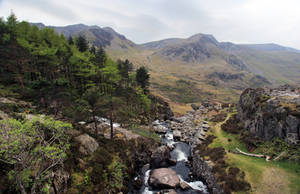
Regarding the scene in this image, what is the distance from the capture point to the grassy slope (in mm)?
18823

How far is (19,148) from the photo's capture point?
1169 centimetres

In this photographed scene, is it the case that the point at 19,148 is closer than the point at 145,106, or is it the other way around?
the point at 19,148

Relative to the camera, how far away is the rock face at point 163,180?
2481 cm

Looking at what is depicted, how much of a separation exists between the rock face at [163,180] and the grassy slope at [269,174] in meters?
10.5

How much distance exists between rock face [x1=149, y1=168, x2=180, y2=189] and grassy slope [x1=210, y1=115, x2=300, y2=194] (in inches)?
413

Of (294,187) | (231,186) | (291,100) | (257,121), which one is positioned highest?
(291,100)

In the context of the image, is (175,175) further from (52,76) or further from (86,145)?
(52,76)

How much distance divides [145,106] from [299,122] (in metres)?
45.4

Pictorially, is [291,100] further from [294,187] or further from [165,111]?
[165,111]

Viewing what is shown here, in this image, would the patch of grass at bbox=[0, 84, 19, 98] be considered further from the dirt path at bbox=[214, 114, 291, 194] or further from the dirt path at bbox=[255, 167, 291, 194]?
the dirt path at bbox=[255, 167, 291, 194]

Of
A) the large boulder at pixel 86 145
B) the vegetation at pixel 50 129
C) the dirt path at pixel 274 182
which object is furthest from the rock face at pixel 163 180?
the dirt path at pixel 274 182

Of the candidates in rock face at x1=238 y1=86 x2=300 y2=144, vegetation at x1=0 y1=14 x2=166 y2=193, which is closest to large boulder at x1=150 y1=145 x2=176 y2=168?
vegetation at x1=0 y1=14 x2=166 y2=193

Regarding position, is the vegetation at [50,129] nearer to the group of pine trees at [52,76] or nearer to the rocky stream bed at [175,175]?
the group of pine trees at [52,76]

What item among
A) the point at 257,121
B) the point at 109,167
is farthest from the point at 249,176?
the point at 109,167
